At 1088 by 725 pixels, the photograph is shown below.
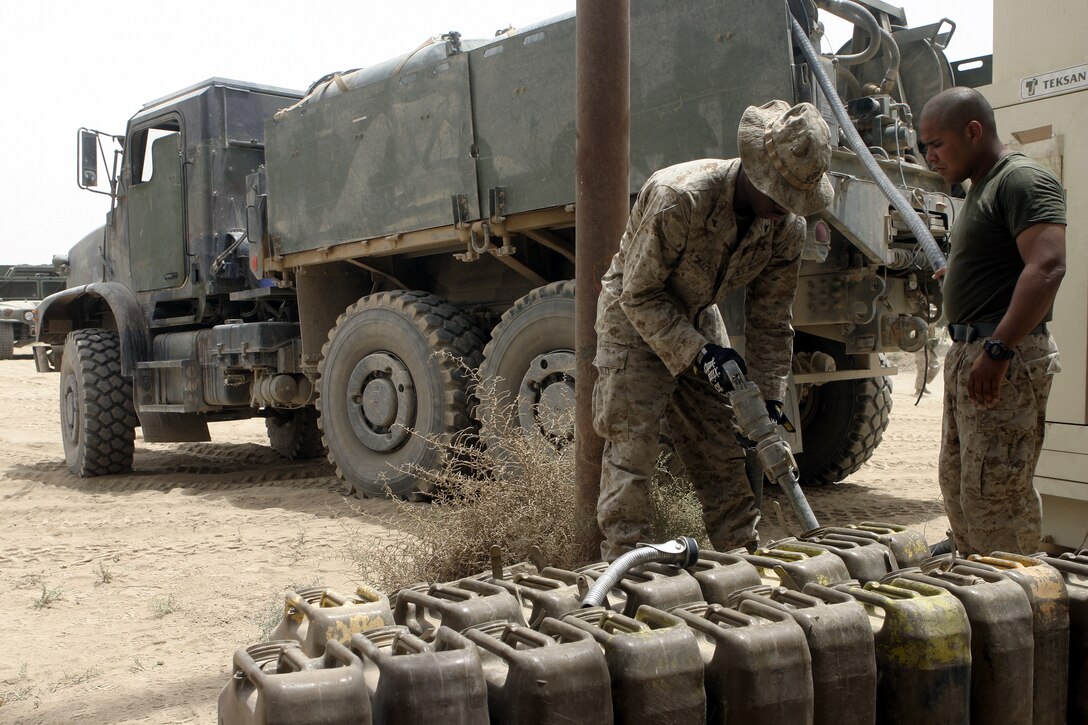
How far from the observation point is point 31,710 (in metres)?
3.24

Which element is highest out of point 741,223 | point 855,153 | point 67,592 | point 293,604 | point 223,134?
point 223,134

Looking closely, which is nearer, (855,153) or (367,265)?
(855,153)

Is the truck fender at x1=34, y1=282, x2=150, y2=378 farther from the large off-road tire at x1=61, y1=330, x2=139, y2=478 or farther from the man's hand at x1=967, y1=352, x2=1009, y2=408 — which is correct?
the man's hand at x1=967, y1=352, x2=1009, y2=408

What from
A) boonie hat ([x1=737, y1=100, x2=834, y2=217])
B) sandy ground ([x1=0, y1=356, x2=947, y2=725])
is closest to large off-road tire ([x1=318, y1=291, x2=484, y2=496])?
sandy ground ([x1=0, y1=356, x2=947, y2=725])

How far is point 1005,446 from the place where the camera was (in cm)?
324

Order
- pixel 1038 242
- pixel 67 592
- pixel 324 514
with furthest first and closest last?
1. pixel 324 514
2. pixel 67 592
3. pixel 1038 242

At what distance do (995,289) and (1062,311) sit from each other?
1.29 m

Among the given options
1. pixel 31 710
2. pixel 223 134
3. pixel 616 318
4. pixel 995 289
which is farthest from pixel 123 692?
pixel 223 134

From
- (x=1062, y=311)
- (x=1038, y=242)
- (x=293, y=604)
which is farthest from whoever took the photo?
(x=1062, y=311)

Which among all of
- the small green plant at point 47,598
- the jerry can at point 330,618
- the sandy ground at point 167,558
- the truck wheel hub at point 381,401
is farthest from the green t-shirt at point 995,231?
the truck wheel hub at point 381,401

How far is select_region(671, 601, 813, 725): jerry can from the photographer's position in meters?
1.94

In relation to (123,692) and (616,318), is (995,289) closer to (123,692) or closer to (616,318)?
(616,318)

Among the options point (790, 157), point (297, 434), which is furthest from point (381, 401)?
point (790, 157)

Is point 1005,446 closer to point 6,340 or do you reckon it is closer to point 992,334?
point 992,334
